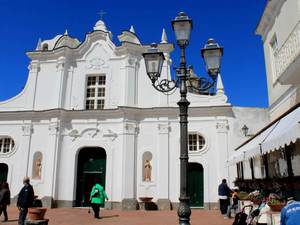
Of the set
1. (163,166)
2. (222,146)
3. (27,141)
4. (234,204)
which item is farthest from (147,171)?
(27,141)

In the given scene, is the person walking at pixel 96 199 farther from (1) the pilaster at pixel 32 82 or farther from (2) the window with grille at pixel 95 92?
(1) the pilaster at pixel 32 82

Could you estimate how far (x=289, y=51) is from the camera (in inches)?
391

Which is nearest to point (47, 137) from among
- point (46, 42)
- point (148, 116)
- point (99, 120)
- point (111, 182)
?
point (99, 120)

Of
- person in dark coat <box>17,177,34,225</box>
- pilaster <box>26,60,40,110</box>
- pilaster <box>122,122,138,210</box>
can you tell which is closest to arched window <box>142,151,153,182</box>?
pilaster <box>122,122,138,210</box>

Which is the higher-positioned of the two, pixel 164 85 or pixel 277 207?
pixel 164 85

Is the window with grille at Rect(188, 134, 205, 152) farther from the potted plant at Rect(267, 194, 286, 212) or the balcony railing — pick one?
the potted plant at Rect(267, 194, 286, 212)

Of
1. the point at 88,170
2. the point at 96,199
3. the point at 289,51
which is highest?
the point at 289,51

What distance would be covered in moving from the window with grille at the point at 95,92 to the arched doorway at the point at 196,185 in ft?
22.6

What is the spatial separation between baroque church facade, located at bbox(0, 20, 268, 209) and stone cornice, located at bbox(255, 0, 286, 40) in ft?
18.2

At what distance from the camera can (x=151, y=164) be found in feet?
62.2

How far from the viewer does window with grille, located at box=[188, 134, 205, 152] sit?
1901 cm

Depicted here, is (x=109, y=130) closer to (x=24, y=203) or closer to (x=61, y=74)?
(x=61, y=74)

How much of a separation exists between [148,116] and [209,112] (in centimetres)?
362

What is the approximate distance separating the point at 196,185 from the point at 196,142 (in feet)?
8.12
